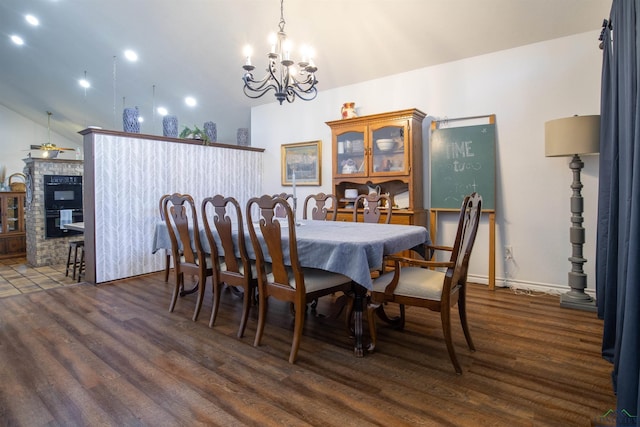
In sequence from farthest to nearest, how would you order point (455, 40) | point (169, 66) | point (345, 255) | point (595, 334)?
point (169, 66), point (455, 40), point (595, 334), point (345, 255)

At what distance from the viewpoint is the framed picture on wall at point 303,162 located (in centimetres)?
498

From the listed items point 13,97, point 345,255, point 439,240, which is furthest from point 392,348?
point 13,97

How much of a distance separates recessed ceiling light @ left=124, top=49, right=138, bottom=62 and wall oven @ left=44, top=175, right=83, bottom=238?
6.52 feet

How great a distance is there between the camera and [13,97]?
7363 mm

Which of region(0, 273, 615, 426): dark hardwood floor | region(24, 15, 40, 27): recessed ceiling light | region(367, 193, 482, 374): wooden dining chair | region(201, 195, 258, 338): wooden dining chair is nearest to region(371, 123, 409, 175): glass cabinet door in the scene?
region(0, 273, 615, 426): dark hardwood floor

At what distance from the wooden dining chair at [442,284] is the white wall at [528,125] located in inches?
68.7

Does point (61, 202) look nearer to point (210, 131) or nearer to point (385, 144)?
point (210, 131)

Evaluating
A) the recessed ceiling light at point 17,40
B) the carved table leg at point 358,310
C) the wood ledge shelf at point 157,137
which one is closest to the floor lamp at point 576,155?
the carved table leg at point 358,310

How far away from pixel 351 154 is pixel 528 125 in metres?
1.84

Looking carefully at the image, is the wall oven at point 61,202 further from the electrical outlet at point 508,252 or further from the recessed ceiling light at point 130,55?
the electrical outlet at point 508,252

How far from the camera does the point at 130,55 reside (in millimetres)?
4797

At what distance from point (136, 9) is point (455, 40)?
10.9 feet

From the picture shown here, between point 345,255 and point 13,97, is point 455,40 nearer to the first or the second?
point 345,255

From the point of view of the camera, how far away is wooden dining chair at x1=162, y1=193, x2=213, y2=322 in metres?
2.78
